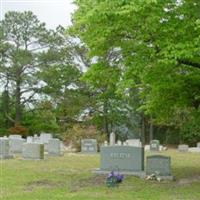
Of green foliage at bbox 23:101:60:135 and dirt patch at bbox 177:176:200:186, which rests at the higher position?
green foliage at bbox 23:101:60:135

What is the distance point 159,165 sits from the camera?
53.9 ft

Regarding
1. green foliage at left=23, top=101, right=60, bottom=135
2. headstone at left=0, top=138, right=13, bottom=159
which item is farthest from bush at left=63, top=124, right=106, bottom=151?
green foliage at left=23, top=101, right=60, bottom=135

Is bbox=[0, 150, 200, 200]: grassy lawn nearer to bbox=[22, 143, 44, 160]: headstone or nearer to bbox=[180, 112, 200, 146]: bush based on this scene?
bbox=[22, 143, 44, 160]: headstone

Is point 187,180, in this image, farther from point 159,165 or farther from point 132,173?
point 132,173

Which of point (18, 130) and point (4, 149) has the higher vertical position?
point (18, 130)

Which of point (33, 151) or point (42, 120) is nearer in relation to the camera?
point (33, 151)

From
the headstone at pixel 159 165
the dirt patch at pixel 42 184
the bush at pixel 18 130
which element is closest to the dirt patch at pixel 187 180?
the headstone at pixel 159 165

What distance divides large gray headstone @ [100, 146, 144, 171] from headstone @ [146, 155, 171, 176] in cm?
77

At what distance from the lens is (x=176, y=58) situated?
12.6 m

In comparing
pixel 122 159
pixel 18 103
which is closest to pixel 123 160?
pixel 122 159

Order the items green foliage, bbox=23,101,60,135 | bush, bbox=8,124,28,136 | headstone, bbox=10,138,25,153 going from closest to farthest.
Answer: headstone, bbox=10,138,25,153
bush, bbox=8,124,28,136
green foliage, bbox=23,101,60,135

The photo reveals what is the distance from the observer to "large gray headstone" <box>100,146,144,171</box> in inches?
683

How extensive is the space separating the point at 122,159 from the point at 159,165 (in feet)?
5.17

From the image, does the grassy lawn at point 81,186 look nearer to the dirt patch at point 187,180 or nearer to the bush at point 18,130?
the dirt patch at point 187,180
